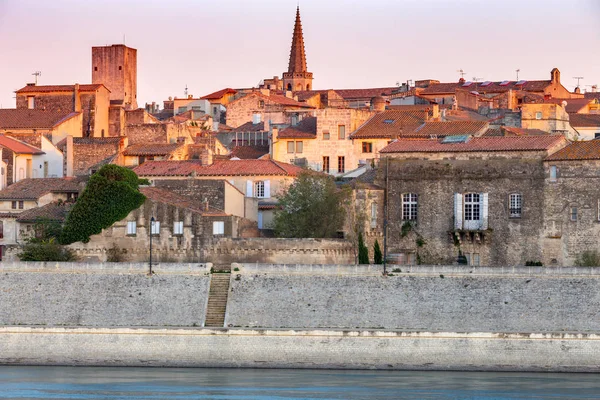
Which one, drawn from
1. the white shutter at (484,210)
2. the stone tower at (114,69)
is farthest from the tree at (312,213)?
the stone tower at (114,69)

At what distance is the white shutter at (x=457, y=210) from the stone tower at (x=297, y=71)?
53.5m

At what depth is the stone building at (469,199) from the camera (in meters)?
67.2

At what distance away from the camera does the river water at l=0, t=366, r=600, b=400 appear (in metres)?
51.6

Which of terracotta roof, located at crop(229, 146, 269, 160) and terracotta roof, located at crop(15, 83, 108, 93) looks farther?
terracotta roof, located at crop(15, 83, 108, 93)

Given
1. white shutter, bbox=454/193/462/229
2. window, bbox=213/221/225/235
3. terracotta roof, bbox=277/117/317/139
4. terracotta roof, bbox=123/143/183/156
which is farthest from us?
terracotta roof, bbox=277/117/317/139

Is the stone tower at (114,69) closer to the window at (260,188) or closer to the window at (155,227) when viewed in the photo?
the window at (260,188)

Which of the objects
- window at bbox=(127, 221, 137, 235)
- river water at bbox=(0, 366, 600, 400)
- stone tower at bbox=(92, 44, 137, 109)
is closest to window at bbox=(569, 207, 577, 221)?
river water at bbox=(0, 366, 600, 400)

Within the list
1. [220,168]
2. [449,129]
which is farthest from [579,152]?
[220,168]

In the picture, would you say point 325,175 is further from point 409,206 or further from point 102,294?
point 102,294

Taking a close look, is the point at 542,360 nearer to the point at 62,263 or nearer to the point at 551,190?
the point at 551,190

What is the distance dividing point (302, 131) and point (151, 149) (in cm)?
741

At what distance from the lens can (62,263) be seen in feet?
204

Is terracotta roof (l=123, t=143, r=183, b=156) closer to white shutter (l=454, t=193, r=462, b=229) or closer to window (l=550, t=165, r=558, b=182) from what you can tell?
white shutter (l=454, t=193, r=462, b=229)

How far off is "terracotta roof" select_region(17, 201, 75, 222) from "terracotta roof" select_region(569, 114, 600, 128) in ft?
105
